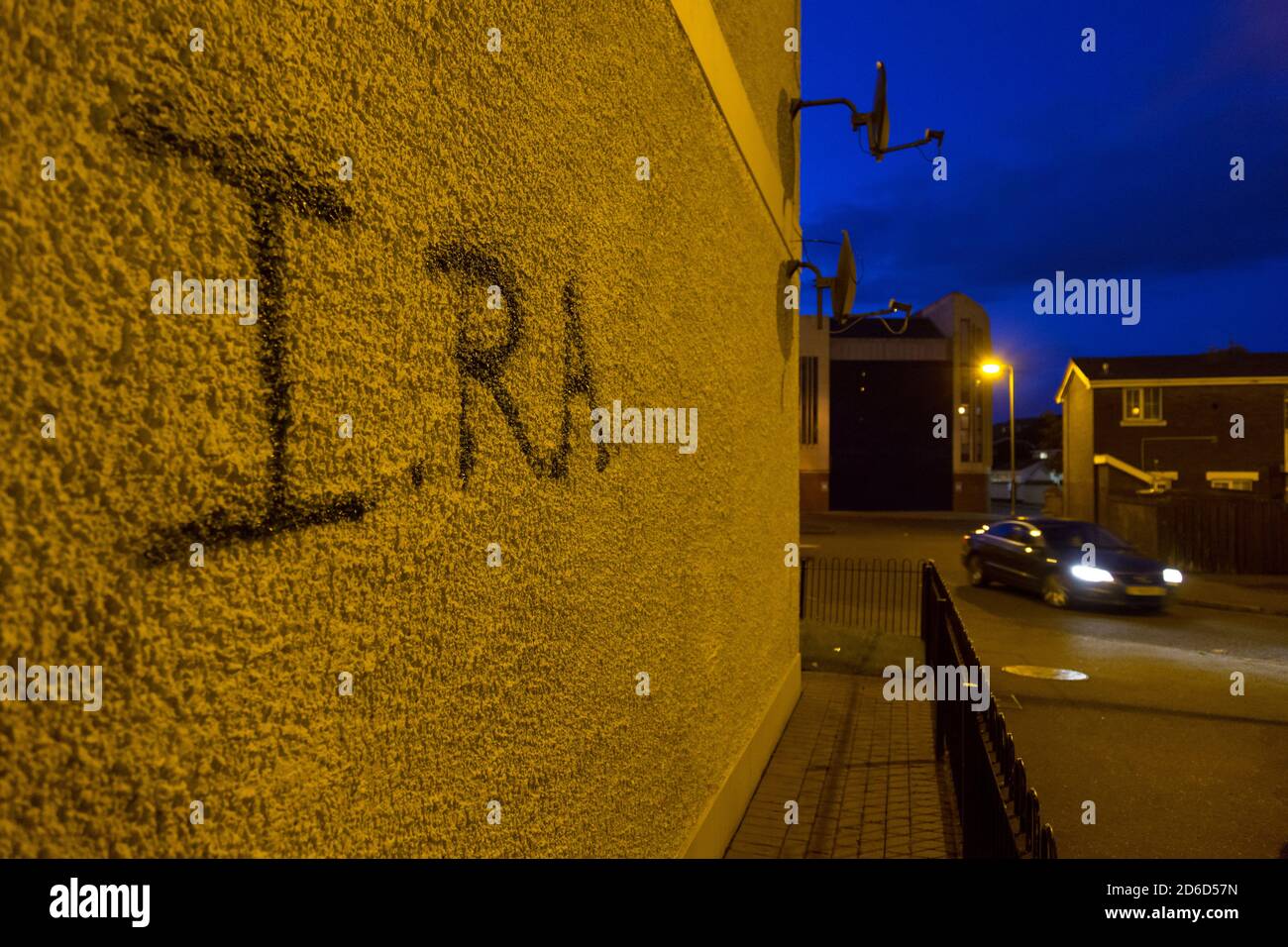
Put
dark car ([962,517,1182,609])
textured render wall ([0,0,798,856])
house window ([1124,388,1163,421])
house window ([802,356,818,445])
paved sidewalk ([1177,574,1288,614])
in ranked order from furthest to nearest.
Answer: house window ([802,356,818,445]) → house window ([1124,388,1163,421]) → paved sidewalk ([1177,574,1288,614]) → dark car ([962,517,1182,609]) → textured render wall ([0,0,798,856])

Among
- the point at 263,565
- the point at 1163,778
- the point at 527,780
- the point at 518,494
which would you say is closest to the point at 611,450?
the point at 518,494

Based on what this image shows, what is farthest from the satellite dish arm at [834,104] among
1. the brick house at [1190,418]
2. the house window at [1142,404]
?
the house window at [1142,404]

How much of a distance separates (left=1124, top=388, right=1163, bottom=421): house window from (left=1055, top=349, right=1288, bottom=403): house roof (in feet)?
1.41

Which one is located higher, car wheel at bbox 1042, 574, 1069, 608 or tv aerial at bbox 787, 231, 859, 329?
tv aerial at bbox 787, 231, 859, 329

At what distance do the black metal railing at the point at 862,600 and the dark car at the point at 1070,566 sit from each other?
173 cm

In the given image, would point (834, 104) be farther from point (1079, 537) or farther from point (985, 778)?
point (1079, 537)

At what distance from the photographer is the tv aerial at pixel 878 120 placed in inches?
290

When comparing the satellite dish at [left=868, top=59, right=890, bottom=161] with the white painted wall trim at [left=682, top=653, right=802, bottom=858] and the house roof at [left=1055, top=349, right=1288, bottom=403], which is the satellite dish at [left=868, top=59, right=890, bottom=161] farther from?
the house roof at [left=1055, top=349, right=1288, bottom=403]

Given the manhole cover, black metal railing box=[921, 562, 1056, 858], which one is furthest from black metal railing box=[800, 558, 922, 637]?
black metal railing box=[921, 562, 1056, 858]

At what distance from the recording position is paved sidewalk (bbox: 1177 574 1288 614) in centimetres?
1501

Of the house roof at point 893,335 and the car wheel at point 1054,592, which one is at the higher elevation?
the house roof at point 893,335

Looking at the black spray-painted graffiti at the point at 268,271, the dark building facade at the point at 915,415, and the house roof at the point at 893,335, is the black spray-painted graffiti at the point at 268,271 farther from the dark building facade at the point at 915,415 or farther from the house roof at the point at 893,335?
the house roof at the point at 893,335

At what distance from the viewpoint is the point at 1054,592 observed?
1454cm
